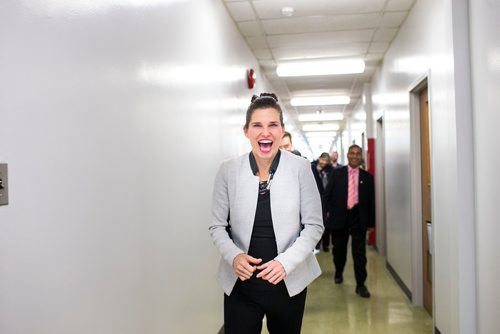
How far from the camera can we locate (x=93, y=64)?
150 cm

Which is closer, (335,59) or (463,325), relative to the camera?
(463,325)

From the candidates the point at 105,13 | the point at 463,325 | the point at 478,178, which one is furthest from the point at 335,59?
the point at 105,13

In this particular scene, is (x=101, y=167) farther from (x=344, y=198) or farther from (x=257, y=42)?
(x=257, y=42)

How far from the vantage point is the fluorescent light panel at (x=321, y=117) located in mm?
11678

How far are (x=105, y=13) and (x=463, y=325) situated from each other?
2547 millimetres

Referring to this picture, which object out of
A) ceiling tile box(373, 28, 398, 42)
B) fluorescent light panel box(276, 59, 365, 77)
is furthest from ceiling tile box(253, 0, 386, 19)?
fluorescent light panel box(276, 59, 365, 77)

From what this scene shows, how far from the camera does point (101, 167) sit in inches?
61.4

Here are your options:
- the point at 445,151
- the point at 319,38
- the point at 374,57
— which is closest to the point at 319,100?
the point at 374,57

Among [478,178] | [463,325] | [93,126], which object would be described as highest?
[93,126]

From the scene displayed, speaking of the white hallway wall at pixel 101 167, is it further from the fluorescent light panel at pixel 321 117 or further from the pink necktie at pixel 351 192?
the fluorescent light panel at pixel 321 117

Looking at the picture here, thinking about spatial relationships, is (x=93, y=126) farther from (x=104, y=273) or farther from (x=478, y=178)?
(x=478, y=178)

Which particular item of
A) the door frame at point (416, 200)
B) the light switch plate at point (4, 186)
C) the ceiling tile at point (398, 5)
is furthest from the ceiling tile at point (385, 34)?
the light switch plate at point (4, 186)

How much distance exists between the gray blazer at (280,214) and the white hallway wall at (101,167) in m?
0.42

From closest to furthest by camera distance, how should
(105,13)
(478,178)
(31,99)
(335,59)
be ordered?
(31,99)
(105,13)
(478,178)
(335,59)
